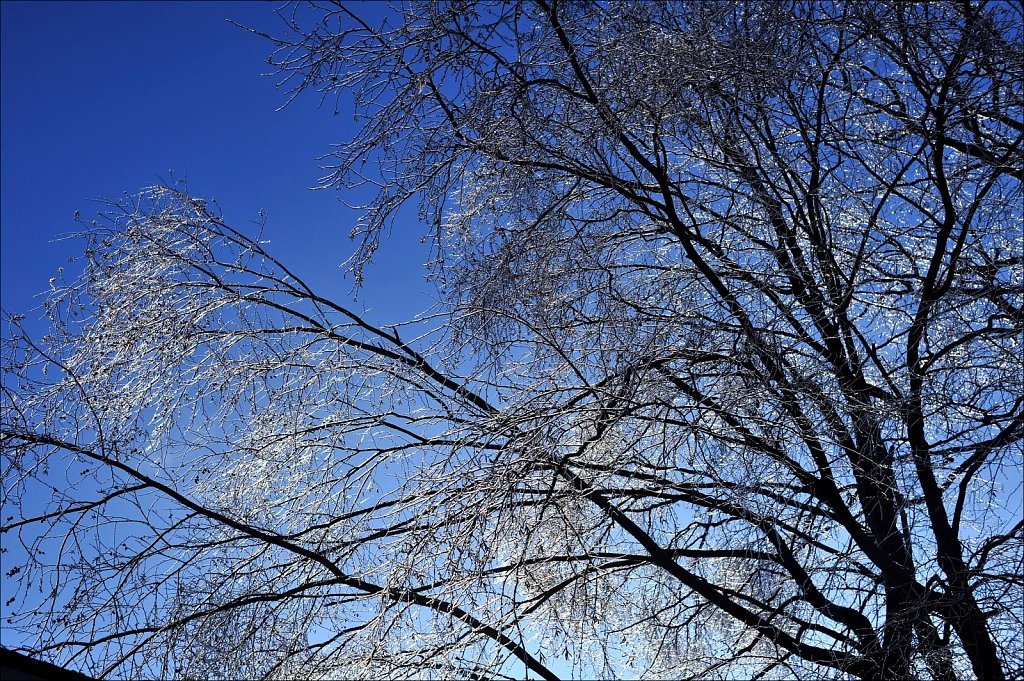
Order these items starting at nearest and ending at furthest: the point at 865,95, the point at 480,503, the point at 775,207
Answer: the point at 480,503 < the point at 775,207 < the point at 865,95

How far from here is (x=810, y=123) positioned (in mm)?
5609

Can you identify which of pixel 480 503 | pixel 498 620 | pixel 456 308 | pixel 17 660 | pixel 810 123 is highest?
pixel 810 123

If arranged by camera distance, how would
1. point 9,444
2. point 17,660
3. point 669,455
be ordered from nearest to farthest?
point 17,660
point 9,444
point 669,455

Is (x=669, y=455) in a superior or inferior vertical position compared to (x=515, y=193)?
inferior

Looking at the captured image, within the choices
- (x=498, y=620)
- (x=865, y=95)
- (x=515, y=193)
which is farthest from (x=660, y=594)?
(x=865, y=95)

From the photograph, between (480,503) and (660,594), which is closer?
(480,503)

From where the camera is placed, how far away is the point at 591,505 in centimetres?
532

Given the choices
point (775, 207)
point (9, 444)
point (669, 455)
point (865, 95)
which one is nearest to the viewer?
point (9, 444)

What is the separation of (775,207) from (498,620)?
2.83 m

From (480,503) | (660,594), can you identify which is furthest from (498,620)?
(660,594)

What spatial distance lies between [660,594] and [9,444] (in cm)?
409

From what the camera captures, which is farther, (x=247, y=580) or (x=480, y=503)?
(x=247, y=580)

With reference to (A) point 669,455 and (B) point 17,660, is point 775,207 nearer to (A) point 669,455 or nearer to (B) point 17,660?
(A) point 669,455

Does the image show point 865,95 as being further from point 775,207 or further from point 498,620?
point 498,620
